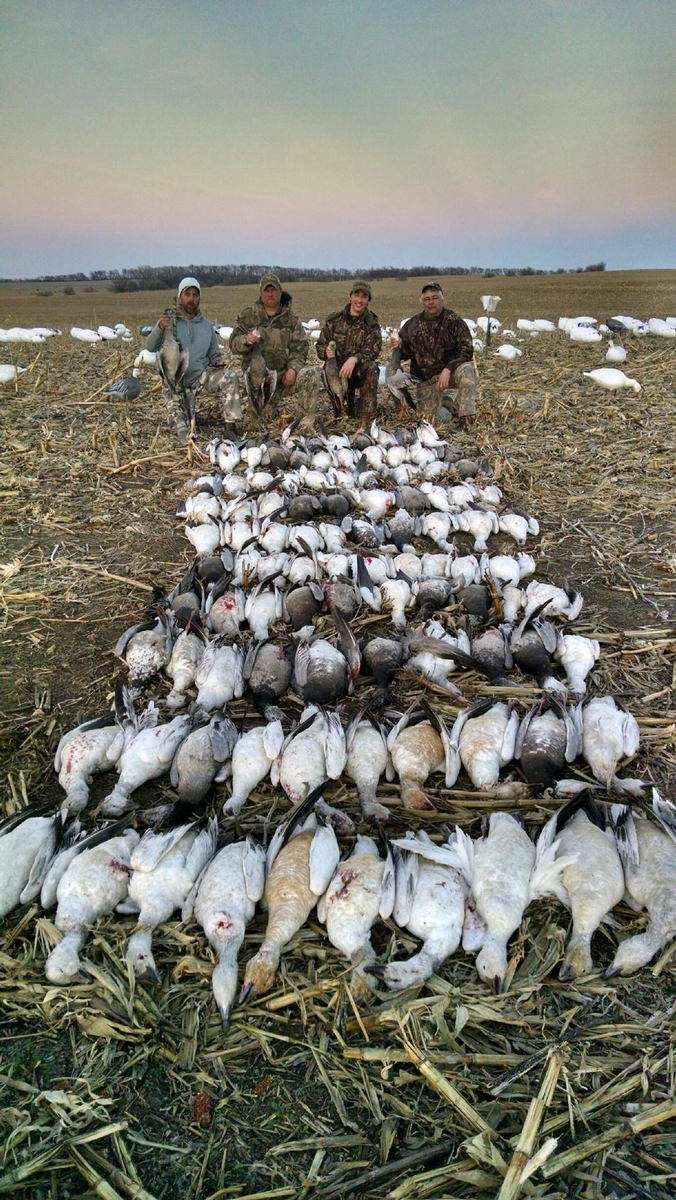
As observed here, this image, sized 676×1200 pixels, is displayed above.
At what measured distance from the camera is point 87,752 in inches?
125

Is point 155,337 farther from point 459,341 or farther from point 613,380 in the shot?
point 613,380

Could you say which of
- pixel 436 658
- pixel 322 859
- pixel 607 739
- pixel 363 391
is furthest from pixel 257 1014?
pixel 363 391

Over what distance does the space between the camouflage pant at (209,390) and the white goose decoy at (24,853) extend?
5880mm

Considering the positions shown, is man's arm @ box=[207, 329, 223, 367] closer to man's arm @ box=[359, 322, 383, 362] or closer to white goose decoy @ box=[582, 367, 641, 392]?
man's arm @ box=[359, 322, 383, 362]

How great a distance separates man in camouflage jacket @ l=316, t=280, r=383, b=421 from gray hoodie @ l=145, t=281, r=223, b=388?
1.29m

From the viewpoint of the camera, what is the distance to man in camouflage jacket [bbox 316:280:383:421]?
26.5ft

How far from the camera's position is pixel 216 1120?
1.94 m

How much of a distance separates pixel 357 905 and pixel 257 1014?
1.60ft

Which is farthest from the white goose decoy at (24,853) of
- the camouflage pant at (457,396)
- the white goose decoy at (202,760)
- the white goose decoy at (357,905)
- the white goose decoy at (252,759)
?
the camouflage pant at (457,396)

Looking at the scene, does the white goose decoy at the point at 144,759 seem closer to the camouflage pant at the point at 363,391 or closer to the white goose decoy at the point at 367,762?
the white goose decoy at the point at 367,762

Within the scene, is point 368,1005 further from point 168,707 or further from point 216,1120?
point 168,707

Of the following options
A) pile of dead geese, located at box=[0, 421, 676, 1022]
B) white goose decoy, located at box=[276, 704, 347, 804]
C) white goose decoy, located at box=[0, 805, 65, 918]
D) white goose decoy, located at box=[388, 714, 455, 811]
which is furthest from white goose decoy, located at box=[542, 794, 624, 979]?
white goose decoy, located at box=[0, 805, 65, 918]

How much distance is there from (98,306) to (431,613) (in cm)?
2844

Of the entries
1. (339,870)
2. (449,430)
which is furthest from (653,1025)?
(449,430)
